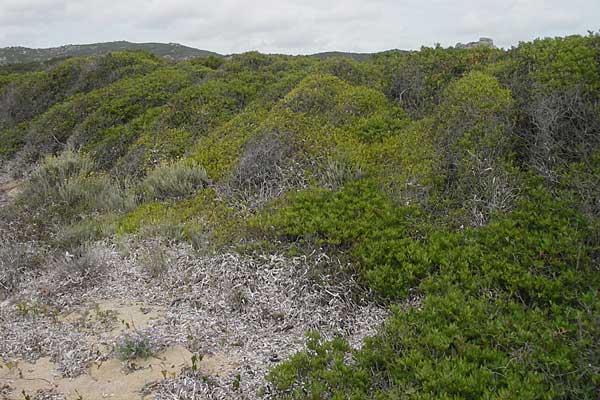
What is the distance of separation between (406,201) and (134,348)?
12.1 feet

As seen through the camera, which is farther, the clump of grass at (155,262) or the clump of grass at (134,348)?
the clump of grass at (155,262)

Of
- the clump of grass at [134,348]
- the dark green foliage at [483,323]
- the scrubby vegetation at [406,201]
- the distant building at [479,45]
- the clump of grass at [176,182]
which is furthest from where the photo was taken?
the distant building at [479,45]

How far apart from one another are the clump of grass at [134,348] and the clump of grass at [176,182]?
3.82 metres

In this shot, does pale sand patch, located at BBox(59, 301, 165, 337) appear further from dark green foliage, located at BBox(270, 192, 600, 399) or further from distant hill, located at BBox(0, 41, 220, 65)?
distant hill, located at BBox(0, 41, 220, 65)

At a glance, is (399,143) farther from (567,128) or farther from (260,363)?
(260,363)

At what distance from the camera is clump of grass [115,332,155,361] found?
463cm

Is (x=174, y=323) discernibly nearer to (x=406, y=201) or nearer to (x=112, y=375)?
(x=112, y=375)

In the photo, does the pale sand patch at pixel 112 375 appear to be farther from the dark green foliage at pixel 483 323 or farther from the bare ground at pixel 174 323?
the dark green foliage at pixel 483 323

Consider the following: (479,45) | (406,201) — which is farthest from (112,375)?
(479,45)

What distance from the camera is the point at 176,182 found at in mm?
8516

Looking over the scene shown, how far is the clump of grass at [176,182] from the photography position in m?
8.40

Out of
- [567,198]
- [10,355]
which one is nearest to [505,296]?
[567,198]

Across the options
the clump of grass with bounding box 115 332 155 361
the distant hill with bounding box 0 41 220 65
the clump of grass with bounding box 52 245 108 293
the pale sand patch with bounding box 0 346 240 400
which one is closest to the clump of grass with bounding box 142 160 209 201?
the clump of grass with bounding box 52 245 108 293

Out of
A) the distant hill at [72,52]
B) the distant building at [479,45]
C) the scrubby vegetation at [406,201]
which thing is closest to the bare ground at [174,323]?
the scrubby vegetation at [406,201]
